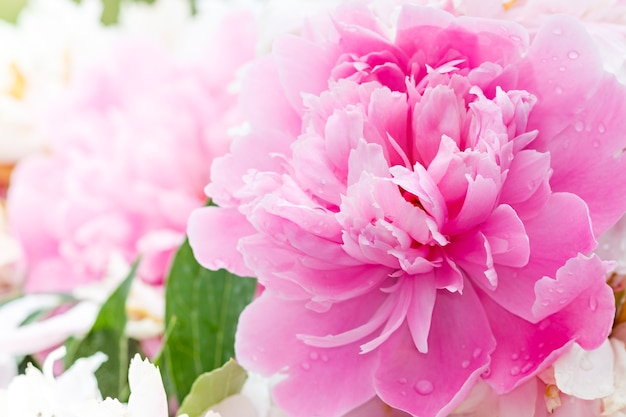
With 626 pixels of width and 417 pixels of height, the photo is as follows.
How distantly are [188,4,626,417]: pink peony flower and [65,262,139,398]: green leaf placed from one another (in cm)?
→ 12

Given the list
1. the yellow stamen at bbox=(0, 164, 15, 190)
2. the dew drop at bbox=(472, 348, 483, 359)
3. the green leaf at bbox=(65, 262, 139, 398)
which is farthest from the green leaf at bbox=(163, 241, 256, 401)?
the yellow stamen at bbox=(0, 164, 15, 190)

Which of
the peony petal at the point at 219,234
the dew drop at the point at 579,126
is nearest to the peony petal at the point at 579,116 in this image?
the dew drop at the point at 579,126

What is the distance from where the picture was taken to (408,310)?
0.29 meters

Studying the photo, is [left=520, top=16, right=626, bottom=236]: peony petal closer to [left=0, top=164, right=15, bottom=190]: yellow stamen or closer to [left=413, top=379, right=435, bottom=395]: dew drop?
[left=413, top=379, right=435, bottom=395]: dew drop

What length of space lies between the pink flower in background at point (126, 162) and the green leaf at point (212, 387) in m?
0.17

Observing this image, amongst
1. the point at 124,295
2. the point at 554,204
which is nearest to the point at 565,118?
the point at 554,204

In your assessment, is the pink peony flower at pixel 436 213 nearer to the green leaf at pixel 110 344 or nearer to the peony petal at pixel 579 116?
the peony petal at pixel 579 116

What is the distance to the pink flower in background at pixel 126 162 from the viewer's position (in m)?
0.53

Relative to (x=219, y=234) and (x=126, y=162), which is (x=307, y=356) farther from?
(x=126, y=162)

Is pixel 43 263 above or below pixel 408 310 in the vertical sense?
below

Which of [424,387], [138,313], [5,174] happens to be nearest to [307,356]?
[424,387]

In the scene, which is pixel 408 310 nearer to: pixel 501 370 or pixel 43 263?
pixel 501 370

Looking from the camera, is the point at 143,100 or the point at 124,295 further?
the point at 143,100

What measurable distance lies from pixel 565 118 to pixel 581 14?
0.15ft
